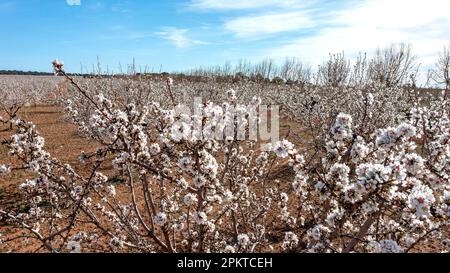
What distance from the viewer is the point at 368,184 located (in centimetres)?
289

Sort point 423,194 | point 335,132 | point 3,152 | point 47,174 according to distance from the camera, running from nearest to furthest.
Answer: point 423,194
point 335,132
point 47,174
point 3,152

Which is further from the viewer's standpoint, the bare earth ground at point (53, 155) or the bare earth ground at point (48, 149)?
the bare earth ground at point (48, 149)

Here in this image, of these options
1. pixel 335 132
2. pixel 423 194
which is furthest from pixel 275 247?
pixel 423 194

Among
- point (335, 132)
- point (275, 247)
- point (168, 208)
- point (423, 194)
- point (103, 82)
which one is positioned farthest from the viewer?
point (103, 82)

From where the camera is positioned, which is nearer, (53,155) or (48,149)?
(53,155)

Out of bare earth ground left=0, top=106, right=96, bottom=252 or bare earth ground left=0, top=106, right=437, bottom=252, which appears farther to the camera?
bare earth ground left=0, top=106, right=96, bottom=252
